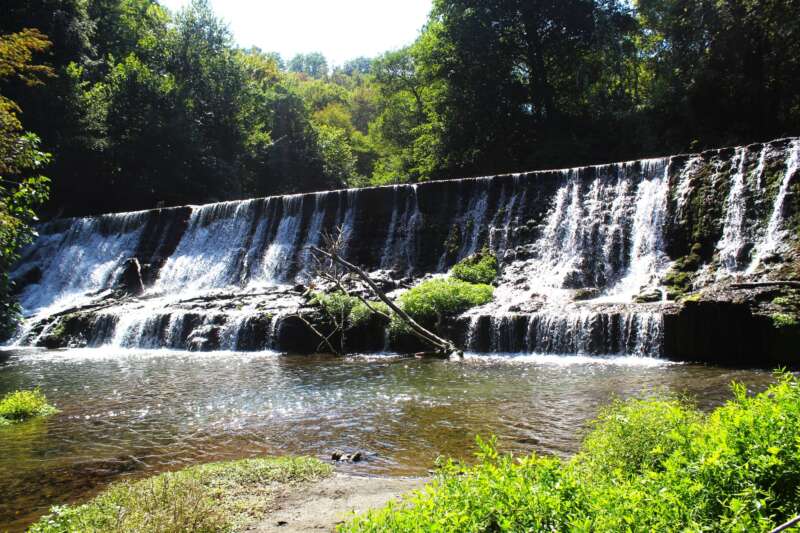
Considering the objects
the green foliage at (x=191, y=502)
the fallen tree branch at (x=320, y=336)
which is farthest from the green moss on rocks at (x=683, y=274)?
the green foliage at (x=191, y=502)

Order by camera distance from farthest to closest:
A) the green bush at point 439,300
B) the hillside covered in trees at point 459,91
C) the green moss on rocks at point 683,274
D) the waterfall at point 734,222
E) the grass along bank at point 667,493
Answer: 1. the hillside covered in trees at point 459,91
2. the green bush at point 439,300
3. the waterfall at point 734,222
4. the green moss on rocks at point 683,274
5. the grass along bank at point 667,493

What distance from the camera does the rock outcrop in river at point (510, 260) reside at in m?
13.4

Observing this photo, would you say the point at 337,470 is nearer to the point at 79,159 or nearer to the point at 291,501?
the point at 291,501

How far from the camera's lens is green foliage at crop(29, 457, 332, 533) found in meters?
4.55

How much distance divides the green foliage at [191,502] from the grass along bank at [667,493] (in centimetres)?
185

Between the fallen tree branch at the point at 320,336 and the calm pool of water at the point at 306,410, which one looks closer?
the calm pool of water at the point at 306,410

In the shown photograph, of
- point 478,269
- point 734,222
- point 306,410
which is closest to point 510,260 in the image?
point 478,269

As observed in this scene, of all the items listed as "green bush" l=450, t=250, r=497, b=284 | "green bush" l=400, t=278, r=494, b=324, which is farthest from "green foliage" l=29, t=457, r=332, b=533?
"green bush" l=450, t=250, r=497, b=284

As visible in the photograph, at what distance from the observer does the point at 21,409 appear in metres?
9.80

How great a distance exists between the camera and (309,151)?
49.6 m

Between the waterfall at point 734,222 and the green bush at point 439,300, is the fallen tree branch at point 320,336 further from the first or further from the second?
the waterfall at point 734,222

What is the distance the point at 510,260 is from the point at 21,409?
14851mm

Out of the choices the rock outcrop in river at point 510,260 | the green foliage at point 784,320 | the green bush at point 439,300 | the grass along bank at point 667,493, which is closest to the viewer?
the grass along bank at point 667,493

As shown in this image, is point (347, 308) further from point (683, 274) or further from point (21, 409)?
point (683, 274)
